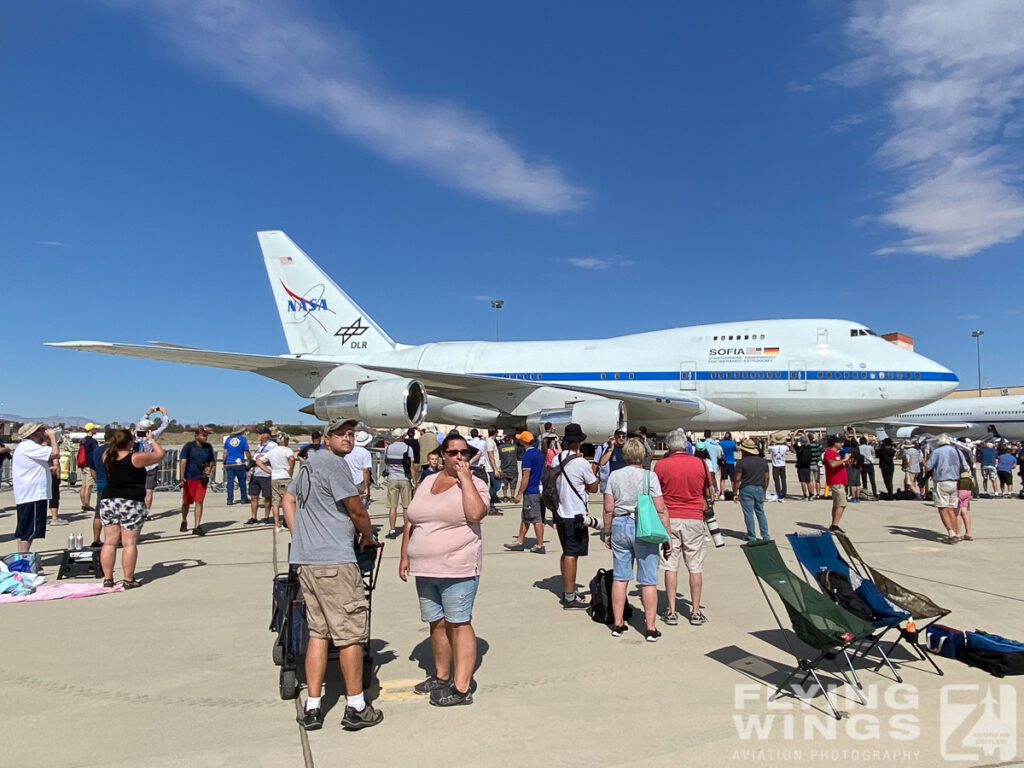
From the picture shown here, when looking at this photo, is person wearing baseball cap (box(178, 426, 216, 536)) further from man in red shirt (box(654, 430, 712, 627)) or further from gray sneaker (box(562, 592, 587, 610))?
man in red shirt (box(654, 430, 712, 627))

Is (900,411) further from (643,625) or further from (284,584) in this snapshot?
(284,584)

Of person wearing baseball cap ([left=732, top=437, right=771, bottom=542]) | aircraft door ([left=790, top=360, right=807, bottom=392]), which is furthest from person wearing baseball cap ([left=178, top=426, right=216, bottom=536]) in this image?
aircraft door ([left=790, top=360, right=807, bottom=392])

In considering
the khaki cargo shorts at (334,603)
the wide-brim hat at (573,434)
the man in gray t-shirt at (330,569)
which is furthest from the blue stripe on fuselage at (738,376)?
the khaki cargo shorts at (334,603)

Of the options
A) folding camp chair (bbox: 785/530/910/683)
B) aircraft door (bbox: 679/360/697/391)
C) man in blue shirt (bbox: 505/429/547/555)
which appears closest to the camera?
folding camp chair (bbox: 785/530/910/683)

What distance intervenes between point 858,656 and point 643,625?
1.60 meters

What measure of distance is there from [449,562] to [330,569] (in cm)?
69

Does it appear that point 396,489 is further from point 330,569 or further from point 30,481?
point 330,569

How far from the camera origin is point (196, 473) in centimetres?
949

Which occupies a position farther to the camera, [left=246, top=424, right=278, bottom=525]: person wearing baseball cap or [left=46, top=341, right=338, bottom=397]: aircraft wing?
[left=46, top=341, right=338, bottom=397]: aircraft wing

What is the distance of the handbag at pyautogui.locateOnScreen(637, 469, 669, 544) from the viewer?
4836 mm

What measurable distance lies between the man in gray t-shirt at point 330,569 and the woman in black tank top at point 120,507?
136 inches

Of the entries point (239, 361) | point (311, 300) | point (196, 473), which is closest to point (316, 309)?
point (311, 300)

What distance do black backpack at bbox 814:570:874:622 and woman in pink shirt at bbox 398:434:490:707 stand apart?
2.62 m

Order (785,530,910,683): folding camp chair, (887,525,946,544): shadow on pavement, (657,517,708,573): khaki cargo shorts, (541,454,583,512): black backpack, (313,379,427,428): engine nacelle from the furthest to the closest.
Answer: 1. (313,379,427,428): engine nacelle
2. (887,525,946,544): shadow on pavement
3. (541,454,583,512): black backpack
4. (657,517,708,573): khaki cargo shorts
5. (785,530,910,683): folding camp chair
